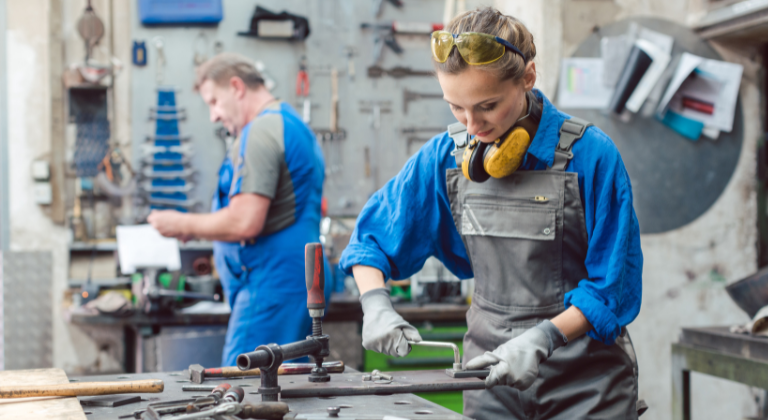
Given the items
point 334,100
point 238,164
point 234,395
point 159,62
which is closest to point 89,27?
point 159,62

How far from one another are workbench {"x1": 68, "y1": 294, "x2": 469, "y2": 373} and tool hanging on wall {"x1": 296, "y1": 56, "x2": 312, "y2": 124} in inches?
45.0

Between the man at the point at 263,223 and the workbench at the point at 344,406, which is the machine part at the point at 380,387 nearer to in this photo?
the workbench at the point at 344,406

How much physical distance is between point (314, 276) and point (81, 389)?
1.48 feet

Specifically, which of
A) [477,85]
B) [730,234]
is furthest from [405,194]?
[730,234]

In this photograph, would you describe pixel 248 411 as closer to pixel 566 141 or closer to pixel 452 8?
pixel 566 141

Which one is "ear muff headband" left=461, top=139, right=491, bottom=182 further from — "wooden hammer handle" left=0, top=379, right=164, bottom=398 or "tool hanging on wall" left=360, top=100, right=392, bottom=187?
"tool hanging on wall" left=360, top=100, right=392, bottom=187

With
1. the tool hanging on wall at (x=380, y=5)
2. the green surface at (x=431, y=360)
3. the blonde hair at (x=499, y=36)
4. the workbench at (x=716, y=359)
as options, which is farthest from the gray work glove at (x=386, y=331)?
the tool hanging on wall at (x=380, y=5)

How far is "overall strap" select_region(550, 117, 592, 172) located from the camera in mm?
1373

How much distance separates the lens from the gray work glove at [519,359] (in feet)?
3.90

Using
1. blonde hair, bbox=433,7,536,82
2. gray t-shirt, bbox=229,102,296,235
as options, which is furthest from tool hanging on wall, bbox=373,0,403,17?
blonde hair, bbox=433,7,536,82

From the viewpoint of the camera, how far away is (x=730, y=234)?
11.1 feet

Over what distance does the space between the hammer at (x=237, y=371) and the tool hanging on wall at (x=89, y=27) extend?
2967mm

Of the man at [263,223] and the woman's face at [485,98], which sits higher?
the woman's face at [485,98]

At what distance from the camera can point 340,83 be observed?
408cm
